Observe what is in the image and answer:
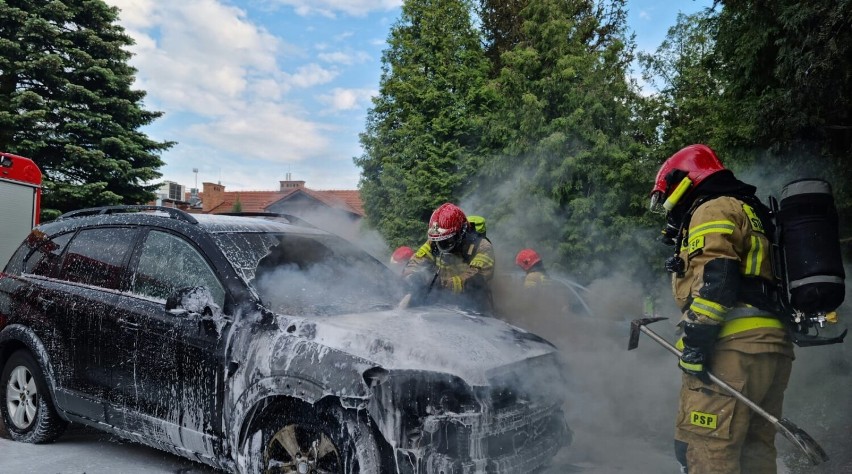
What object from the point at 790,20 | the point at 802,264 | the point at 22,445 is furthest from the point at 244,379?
the point at 790,20

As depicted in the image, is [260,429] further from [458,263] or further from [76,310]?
[458,263]

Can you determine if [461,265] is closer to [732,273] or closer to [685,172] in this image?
[685,172]

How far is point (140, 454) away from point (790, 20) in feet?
20.2

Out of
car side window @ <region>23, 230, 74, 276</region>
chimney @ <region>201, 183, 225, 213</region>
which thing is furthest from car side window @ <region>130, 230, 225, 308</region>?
chimney @ <region>201, 183, 225, 213</region>

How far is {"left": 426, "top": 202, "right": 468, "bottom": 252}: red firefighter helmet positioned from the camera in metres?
5.41

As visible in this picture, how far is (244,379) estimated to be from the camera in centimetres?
342

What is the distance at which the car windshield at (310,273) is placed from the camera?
3828mm

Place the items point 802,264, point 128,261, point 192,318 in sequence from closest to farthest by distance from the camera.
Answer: point 802,264 < point 192,318 < point 128,261

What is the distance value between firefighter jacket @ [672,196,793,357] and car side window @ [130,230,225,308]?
8.96 ft

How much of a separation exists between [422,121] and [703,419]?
9735 mm

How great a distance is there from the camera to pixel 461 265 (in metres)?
5.62

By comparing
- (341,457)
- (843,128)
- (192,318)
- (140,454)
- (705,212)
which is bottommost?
(140,454)

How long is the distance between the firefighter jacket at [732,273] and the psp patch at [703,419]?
0.35 meters

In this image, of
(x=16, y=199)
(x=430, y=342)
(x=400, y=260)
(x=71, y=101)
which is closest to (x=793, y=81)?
(x=430, y=342)
